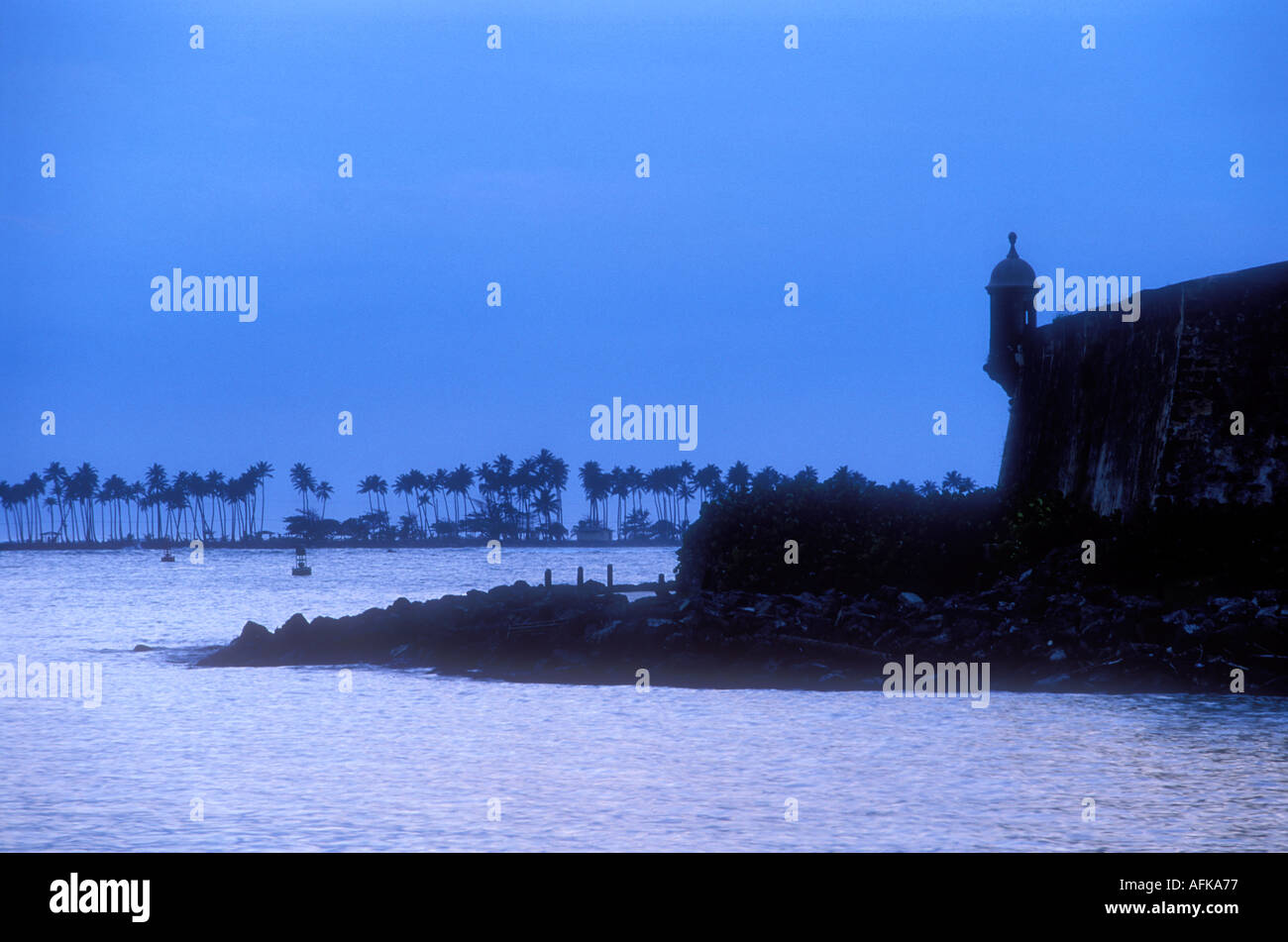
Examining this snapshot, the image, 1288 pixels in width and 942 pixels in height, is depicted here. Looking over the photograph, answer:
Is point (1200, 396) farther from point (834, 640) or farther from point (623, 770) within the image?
point (623, 770)

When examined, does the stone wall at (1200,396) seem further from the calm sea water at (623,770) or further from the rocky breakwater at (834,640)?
the calm sea water at (623,770)

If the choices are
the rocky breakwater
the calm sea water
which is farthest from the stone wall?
the calm sea water

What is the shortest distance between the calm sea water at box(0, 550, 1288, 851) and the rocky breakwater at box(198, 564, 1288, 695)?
125cm

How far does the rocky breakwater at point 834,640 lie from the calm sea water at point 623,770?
4.11 feet

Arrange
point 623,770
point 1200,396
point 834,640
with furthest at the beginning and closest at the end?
point 834,640 < point 1200,396 < point 623,770

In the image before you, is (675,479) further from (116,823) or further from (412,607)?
(116,823)

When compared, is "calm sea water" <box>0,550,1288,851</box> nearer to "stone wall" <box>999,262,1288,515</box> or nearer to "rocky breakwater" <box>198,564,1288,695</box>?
"rocky breakwater" <box>198,564,1288,695</box>

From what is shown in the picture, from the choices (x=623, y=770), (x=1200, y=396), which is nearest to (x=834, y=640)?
(x=1200, y=396)

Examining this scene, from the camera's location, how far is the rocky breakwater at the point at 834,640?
23.3 meters

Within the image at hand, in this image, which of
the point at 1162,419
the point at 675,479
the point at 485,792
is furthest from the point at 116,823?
the point at 675,479

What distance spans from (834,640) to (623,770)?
10.9m

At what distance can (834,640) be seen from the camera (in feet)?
86.2
